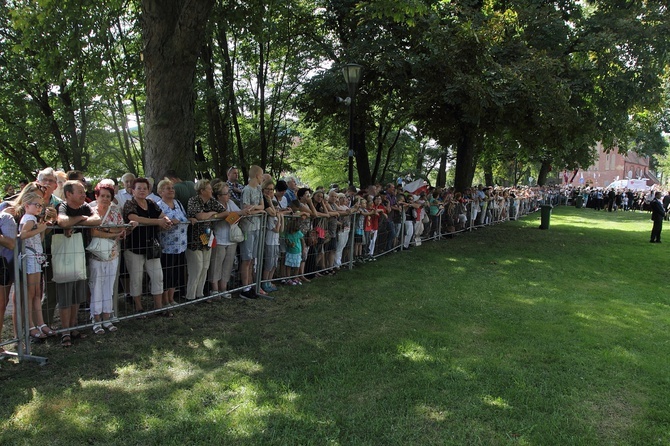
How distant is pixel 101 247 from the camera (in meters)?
5.36

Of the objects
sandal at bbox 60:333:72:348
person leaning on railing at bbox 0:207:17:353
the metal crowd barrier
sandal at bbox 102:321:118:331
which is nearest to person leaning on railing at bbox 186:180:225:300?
the metal crowd barrier

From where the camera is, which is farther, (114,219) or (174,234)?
(174,234)

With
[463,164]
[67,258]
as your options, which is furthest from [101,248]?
[463,164]

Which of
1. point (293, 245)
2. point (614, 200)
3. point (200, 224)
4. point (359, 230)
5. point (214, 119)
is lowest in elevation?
point (293, 245)

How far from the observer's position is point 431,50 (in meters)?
14.3

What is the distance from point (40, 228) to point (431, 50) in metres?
12.4

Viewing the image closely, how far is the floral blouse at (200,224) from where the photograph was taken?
21.5ft

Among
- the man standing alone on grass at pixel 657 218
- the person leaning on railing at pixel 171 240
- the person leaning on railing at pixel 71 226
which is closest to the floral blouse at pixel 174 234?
the person leaning on railing at pixel 171 240

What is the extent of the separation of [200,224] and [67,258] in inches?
73.1

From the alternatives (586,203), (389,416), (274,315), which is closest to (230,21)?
(274,315)

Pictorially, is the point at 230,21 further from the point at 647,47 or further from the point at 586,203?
the point at 586,203

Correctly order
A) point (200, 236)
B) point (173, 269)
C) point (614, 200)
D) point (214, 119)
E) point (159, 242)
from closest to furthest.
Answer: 1. point (159, 242)
2. point (173, 269)
3. point (200, 236)
4. point (214, 119)
5. point (614, 200)

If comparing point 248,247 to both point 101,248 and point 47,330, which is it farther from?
point 47,330

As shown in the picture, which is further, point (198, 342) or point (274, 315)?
point (274, 315)
